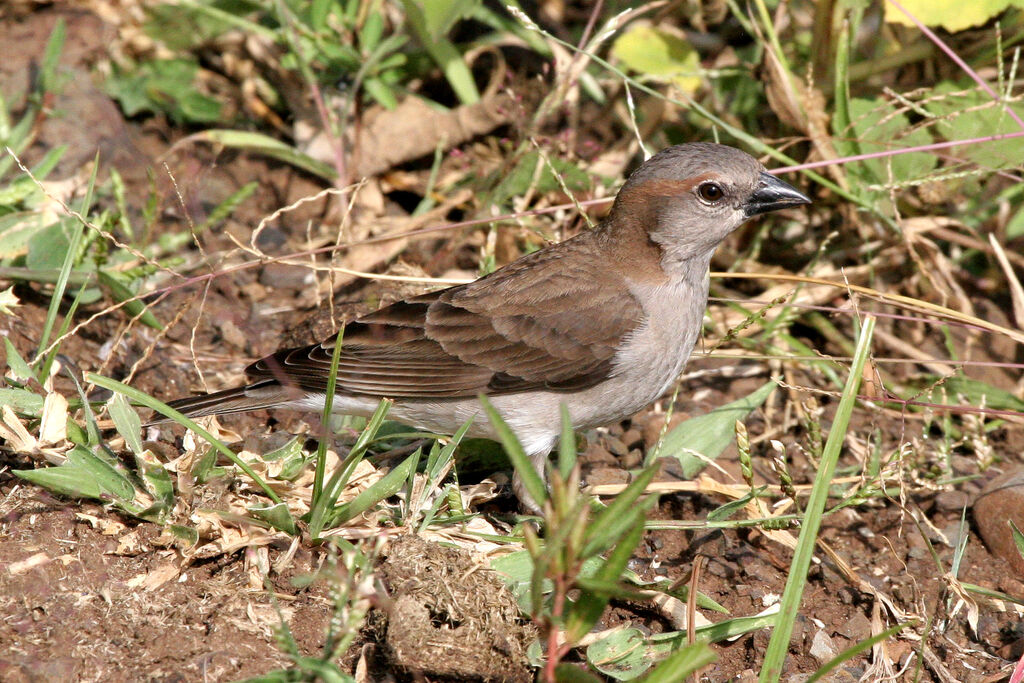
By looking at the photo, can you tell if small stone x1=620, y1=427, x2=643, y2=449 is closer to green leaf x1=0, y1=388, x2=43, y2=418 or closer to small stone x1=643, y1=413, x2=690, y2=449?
small stone x1=643, y1=413, x2=690, y2=449

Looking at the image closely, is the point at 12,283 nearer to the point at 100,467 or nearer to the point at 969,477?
the point at 100,467

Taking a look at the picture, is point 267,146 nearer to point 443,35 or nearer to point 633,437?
point 443,35

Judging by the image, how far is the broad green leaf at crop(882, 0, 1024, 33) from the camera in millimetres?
4945

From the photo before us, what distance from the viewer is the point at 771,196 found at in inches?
166

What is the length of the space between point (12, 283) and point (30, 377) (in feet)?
3.18

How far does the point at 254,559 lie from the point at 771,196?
237cm

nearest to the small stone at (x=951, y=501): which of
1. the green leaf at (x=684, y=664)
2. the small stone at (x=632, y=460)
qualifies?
the small stone at (x=632, y=460)

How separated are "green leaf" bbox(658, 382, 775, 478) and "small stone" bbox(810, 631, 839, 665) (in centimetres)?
82

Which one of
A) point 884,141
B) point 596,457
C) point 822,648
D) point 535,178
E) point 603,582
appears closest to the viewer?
point 603,582

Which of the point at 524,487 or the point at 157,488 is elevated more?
the point at 157,488

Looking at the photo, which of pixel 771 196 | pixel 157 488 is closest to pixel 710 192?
pixel 771 196

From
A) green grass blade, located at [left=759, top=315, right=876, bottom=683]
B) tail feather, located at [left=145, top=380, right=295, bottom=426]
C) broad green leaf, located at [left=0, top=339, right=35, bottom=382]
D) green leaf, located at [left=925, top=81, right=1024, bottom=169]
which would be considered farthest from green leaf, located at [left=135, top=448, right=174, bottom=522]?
green leaf, located at [left=925, top=81, right=1024, bottom=169]

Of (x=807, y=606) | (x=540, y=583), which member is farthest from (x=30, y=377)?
(x=807, y=606)

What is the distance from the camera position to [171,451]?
13.2 ft
